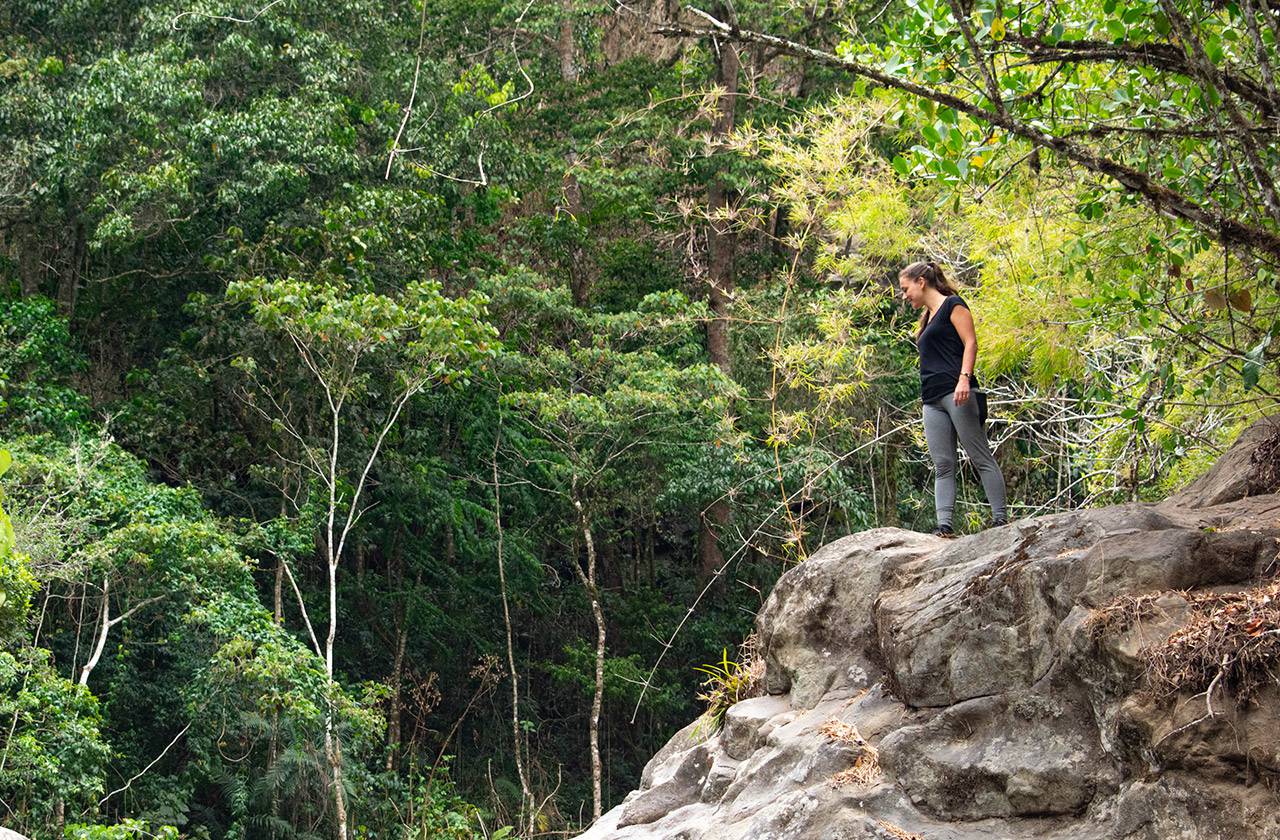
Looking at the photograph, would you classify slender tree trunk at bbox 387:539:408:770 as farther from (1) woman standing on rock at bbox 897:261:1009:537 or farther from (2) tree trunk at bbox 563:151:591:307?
(1) woman standing on rock at bbox 897:261:1009:537

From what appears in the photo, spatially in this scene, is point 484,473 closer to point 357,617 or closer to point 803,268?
point 357,617

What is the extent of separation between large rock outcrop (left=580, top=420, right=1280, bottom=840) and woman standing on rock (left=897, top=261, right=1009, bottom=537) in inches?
12.9

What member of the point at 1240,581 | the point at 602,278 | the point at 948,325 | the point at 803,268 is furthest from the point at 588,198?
the point at 1240,581

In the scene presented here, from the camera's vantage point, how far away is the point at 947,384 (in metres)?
5.21

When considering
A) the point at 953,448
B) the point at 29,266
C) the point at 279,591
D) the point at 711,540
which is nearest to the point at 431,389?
the point at 279,591

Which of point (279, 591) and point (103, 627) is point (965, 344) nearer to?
point (103, 627)

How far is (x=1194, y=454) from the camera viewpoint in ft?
23.1

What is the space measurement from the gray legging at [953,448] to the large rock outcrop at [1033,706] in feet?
0.73

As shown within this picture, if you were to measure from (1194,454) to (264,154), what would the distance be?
843cm

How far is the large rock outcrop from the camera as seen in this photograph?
12.0ft

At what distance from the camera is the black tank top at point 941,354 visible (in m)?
5.21

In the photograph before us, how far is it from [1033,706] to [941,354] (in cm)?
158

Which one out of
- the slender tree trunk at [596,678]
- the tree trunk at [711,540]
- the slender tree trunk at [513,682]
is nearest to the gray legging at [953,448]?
the slender tree trunk at [596,678]

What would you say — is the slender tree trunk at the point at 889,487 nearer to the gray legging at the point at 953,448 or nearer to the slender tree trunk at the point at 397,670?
the slender tree trunk at the point at 397,670
